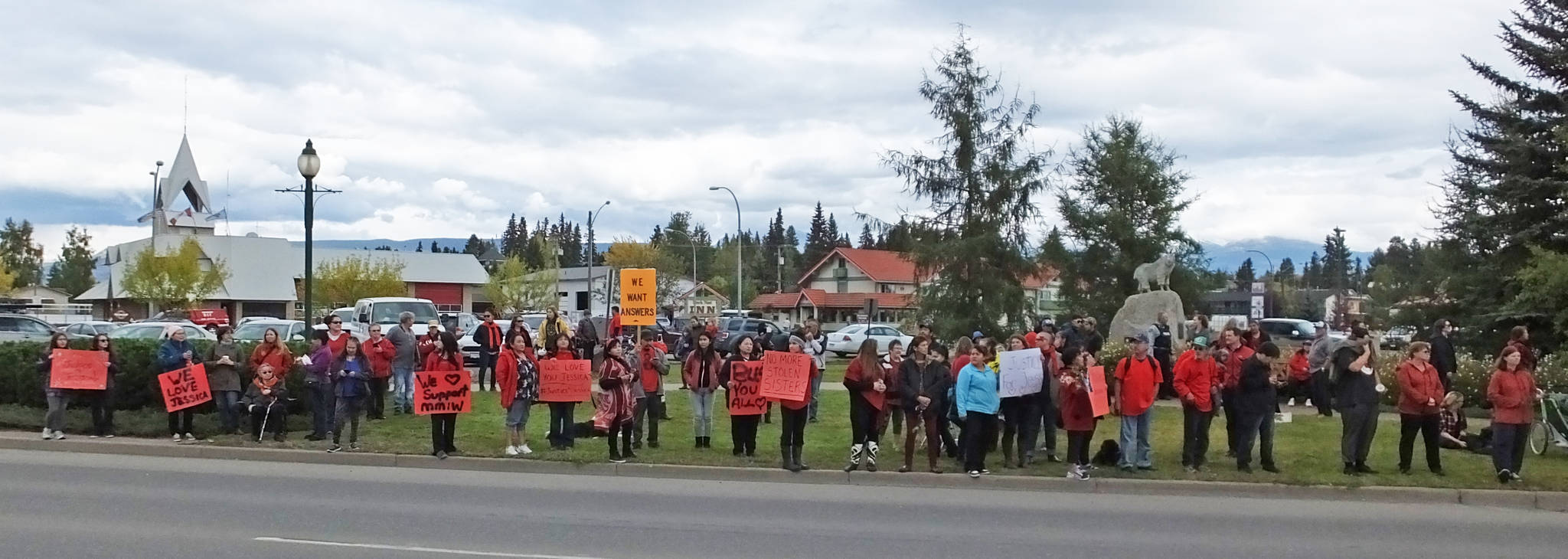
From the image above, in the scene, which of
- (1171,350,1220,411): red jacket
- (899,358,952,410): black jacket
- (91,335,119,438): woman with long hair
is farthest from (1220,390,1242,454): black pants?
(91,335,119,438): woman with long hair

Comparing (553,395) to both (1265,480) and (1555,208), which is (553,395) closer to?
(1265,480)

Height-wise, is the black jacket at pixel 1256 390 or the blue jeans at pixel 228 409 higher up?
the black jacket at pixel 1256 390

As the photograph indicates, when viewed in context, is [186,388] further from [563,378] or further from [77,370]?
[563,378]

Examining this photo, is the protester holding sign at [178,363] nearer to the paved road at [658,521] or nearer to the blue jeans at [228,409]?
the blue jeans at [228,409]

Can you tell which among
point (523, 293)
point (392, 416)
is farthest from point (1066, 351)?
point (523, 293)

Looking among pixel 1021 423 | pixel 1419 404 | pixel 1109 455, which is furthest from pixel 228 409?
pixel 1419 404

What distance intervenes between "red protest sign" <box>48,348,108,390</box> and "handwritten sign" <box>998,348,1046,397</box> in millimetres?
11858

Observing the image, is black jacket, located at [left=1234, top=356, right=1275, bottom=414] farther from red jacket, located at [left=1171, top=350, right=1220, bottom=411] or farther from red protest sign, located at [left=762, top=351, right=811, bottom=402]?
red protest sign, located at [left=762, top=351, right=811, bottom=402]

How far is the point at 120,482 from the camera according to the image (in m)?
12.1

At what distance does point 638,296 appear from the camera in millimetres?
21703

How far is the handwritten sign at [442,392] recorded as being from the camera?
14.1m

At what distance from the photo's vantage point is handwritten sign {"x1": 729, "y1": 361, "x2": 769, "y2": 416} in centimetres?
1419

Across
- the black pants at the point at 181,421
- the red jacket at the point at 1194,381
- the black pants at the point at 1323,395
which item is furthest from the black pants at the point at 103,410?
the black pants at the point at 1323,395

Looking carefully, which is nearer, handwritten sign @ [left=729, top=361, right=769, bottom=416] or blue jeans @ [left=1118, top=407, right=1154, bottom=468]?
blue jeans @ [left=1118, top=407, right=1154, bottom=468]
